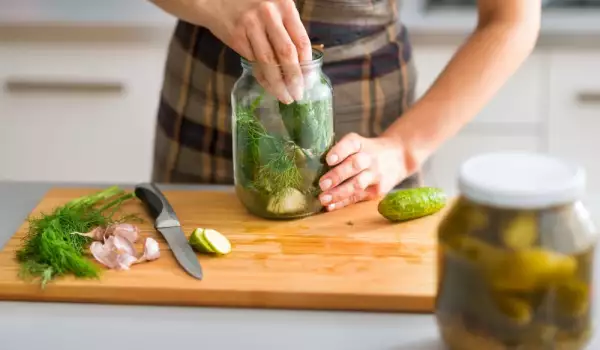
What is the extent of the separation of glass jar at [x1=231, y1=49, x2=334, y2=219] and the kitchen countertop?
21 cm

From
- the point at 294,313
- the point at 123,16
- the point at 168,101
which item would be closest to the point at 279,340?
the point at 294,313

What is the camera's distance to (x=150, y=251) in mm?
1010

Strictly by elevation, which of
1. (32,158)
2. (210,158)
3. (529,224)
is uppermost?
(529,224)

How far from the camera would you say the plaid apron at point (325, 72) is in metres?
1.39

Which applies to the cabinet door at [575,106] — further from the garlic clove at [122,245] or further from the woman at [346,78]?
the garlic clove at [122,245]

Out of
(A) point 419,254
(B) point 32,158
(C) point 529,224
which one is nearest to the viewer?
(C) point 529,224

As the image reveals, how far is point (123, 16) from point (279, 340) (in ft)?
4.73

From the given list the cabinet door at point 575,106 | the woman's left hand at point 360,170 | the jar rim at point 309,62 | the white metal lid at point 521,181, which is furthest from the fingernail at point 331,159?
the cabinet door at point 575,106

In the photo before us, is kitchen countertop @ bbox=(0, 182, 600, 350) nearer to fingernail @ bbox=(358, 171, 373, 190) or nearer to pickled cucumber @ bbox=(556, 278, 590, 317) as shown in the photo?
pickled cucumber @ bbox=(556, 278, 590, 317)

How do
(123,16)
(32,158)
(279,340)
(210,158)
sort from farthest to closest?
(32,158)
(123,16)
(210,158)
(279,340)

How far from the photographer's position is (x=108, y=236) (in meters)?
1.05

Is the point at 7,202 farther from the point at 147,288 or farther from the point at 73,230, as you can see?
the point at 147,288

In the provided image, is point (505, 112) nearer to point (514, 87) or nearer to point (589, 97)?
point (514, 87)

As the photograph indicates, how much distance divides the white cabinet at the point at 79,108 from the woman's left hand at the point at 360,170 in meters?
1.07
